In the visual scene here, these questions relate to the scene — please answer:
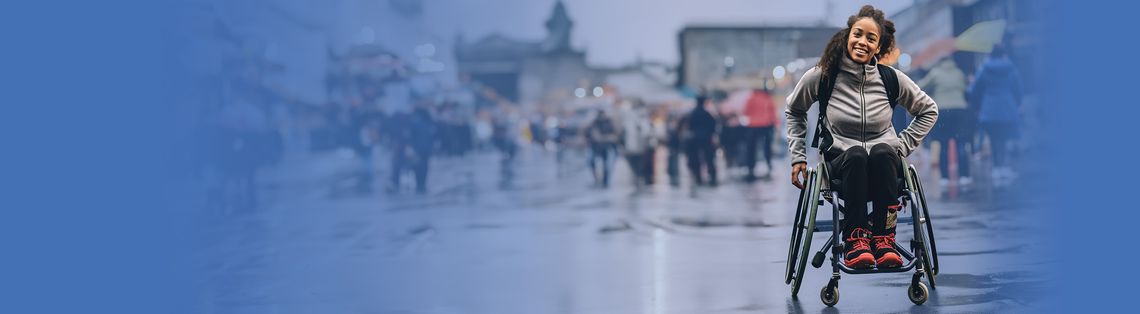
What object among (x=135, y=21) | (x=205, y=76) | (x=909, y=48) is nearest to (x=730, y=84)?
(x=909, y=48)

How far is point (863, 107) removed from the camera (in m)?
5.79

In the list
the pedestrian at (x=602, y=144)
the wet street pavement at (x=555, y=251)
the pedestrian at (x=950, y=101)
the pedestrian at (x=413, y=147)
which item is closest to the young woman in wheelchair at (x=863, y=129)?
the wet street pavement at (x=555, y=251)

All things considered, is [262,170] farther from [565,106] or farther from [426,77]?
[565,106]

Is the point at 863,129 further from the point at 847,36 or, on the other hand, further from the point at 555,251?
the point at 555,251

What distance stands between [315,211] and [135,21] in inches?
113

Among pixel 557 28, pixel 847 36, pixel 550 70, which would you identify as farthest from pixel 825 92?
pixel 550 70

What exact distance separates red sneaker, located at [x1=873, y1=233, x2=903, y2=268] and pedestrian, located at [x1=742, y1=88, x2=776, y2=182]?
1011 cm

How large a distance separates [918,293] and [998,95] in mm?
6712

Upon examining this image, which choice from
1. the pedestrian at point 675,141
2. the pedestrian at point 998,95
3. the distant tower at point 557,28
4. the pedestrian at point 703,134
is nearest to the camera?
the pedestrian at point 998,95

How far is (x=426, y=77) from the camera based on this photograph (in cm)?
1535

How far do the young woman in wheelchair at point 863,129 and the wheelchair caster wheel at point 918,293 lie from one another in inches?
13.2

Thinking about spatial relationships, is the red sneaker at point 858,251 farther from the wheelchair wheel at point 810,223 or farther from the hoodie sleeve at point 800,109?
the hoodie sleeve at point 800,109

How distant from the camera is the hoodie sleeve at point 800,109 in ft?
19.3

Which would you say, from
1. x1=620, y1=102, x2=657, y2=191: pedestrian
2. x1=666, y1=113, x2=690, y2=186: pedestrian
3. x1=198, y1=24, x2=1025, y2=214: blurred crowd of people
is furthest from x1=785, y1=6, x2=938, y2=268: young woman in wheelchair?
x1=666, y1=113, x2=690, y2=186: pedestrian
